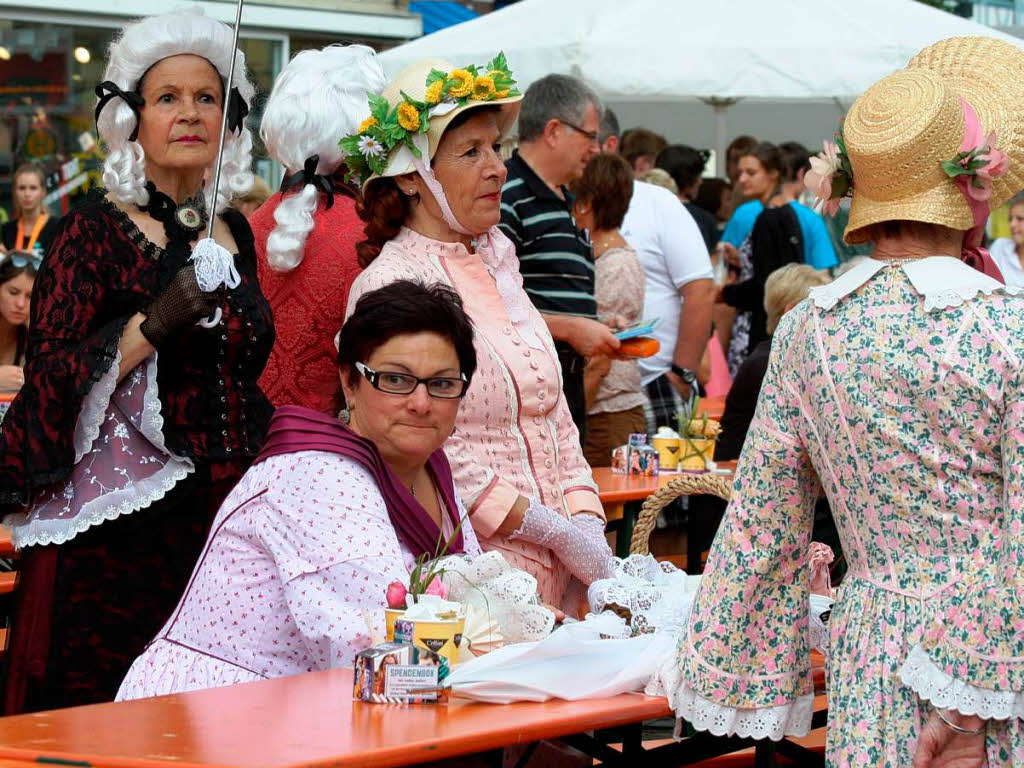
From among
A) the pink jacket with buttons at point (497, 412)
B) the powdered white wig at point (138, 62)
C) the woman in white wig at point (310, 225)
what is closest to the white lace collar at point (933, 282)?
the pink jacket with buttons at point (497, 412)

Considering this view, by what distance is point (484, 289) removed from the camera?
3.62 m

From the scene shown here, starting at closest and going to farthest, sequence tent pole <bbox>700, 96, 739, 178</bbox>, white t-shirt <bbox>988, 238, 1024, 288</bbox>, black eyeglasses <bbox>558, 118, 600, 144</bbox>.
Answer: black eyeglasses <bbox>558, 118, 600, 144</bbox>
tent pole <bbox>700, 96, 739, 178</bbox>
white t-shirt <bbox>988, 238, 1024, 288</bbox>

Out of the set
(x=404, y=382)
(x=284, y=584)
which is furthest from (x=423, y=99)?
(x=284, y=584)

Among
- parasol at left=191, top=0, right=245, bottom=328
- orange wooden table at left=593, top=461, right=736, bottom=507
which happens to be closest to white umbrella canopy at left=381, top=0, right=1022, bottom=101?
orange wooden table at left=593, top=461, right=736, bottom=507

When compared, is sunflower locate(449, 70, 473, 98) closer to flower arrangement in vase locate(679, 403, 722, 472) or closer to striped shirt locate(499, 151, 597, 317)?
striped shirt locate(499, 151, 597, 317)

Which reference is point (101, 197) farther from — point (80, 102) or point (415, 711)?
point (80, 102)

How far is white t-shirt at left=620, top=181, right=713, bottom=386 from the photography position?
6805 mm

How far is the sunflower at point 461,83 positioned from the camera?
3.55m

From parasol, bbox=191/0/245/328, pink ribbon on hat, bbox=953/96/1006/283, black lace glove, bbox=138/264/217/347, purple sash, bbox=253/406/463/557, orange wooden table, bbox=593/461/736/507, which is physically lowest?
orange wooden table, bbox=593/461/736/507

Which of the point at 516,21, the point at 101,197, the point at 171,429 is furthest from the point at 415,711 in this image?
the point at 516,21

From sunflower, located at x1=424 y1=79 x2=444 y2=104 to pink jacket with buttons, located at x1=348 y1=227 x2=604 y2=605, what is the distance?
0.31 meters

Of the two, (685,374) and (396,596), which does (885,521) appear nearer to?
(396,596)

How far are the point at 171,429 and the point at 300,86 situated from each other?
3.71 feet

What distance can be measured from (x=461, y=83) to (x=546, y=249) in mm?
1788
